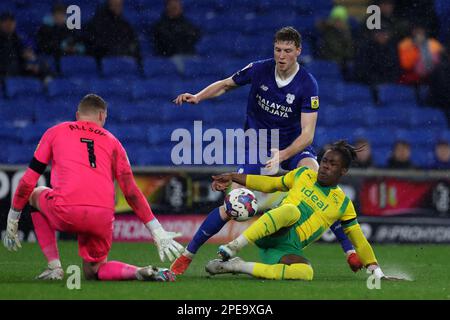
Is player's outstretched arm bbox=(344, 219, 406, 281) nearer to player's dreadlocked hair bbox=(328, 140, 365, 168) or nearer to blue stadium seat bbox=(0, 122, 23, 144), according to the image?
player's dreadlocked hair bbox=(328, 140, 365, 168)

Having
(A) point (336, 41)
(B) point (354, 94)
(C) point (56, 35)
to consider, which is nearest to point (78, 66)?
(C) point (56, 35)

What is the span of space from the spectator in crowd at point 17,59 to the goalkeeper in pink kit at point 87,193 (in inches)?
288

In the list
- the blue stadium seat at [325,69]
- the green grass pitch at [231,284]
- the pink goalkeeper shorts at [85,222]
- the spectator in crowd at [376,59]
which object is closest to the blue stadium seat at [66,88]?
the blue stadium seat at [325,69]

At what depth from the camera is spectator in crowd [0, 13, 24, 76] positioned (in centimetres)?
1489

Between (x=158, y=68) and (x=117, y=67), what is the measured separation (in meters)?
0.63

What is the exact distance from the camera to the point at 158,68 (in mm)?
16062

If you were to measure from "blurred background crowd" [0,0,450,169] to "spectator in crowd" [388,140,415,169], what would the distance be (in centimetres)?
2

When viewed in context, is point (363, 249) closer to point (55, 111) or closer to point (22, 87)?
point (55, 111)

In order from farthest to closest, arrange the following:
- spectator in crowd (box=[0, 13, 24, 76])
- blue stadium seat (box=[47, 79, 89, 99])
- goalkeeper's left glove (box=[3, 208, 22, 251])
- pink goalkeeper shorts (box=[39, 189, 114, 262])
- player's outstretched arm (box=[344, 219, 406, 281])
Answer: blue stadium seat (box=[47, 79, 89, 99])
spectator in crowd (box=[0, 13, 24, 76])
player's outstretched arm (box=[344, 219, 406, 281])
goalkeeper's left glove (box=[3, 208, 22, 251])
pink goalkeeper shorts (box=[39, 189, 114, 262])

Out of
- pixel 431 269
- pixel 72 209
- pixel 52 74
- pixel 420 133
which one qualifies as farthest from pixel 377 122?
pixel 72 209

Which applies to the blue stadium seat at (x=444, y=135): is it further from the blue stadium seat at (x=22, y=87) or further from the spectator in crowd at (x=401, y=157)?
the blue stadium seat at (x=22, y=87)

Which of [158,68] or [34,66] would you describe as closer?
[34,66]

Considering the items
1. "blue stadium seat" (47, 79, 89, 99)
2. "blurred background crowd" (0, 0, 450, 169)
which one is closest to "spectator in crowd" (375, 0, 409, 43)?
"blurred background crowd" (0, 0, 450, 169)

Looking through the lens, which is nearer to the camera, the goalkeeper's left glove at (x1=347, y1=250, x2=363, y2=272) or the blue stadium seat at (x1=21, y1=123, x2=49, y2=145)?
the goalkeeper's left glove at (x1=347, y1=250, x2=363, y2=272)
